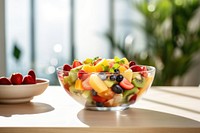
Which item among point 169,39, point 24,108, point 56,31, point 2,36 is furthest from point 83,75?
point 56,31

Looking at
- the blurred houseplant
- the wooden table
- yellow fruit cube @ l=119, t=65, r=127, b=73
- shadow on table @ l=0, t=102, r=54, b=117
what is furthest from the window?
yellow fruit cube @ l=119, t=65, r=127, b=73

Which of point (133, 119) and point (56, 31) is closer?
point (133, 119)

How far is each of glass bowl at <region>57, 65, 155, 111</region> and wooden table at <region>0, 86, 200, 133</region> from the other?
3 cm

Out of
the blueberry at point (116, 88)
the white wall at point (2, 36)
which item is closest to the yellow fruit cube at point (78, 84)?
the blueberry at point (116, 88)

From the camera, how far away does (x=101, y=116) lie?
1530 millimetres

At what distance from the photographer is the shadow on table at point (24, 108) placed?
1590 millimetres

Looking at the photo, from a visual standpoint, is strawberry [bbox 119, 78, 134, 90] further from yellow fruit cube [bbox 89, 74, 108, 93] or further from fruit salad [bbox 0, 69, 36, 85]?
fruit salad [bbox 0, 69, 36, 85]

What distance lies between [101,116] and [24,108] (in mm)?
298

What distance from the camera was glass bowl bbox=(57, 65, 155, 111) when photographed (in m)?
1.53

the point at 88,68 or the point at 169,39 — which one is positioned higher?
the point at 88,68

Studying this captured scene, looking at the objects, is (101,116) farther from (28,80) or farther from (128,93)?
(28,80)

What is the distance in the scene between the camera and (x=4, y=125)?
4.60 ft

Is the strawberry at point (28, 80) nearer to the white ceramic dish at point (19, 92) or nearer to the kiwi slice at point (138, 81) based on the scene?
the white ceramic dish at point (19, 92)

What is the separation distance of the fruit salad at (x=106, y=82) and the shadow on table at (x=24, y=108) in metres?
0.11
